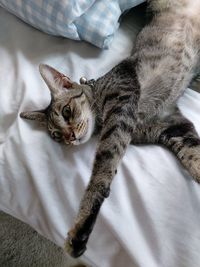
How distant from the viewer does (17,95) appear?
1177 millimetres

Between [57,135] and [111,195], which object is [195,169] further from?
[57,135]

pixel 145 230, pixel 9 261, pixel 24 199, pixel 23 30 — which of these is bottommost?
pixel 9 261

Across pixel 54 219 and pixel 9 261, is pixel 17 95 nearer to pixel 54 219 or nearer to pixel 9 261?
pixel 54 219

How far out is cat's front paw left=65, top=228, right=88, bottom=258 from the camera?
87cm

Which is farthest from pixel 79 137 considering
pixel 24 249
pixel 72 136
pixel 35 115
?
pixel 24 249

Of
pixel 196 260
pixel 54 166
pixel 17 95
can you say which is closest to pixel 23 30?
pixel 17 95

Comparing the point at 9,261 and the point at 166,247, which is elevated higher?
the point at 166,247

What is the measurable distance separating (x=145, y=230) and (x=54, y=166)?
0.94 ft

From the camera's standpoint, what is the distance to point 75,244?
0.87 m

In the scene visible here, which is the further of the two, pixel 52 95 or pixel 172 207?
pixel 52 95

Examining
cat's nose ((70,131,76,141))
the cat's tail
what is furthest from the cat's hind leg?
the cat's tail

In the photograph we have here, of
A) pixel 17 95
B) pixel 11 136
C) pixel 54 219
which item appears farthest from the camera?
pixel 17 95

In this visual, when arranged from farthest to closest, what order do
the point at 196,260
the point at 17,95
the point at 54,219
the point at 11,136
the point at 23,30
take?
the point at 23,30
the point at 17,95
the point at 11,136
the point at 54,219
the point at 196,260

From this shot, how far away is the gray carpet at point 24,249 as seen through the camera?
4.55ft
